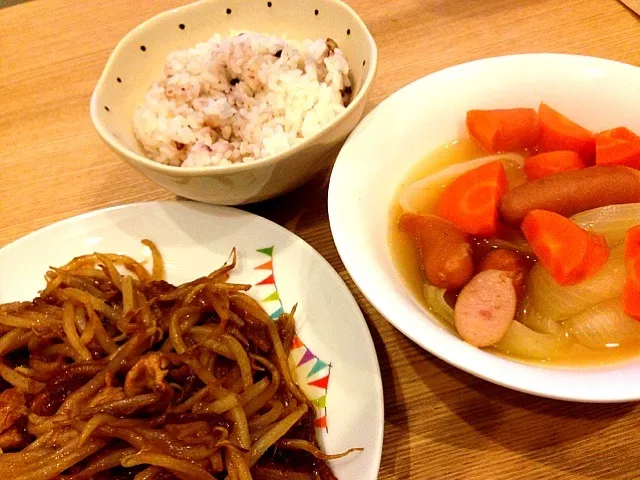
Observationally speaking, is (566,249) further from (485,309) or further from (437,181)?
(437,181)

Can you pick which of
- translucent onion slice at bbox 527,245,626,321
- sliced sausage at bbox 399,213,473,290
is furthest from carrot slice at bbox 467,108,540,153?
translucent onion slice at bbox 527,245,626,321

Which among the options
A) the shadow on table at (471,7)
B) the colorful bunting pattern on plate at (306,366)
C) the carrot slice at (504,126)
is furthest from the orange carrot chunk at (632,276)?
the shadow on table at (471,7)

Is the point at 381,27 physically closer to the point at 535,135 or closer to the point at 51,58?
the point at 535,135

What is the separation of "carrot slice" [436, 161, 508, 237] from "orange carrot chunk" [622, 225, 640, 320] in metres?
0.31

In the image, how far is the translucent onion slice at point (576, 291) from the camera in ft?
3.81

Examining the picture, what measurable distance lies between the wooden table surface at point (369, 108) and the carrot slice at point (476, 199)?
0.35m

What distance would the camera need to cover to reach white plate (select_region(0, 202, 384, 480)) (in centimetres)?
122

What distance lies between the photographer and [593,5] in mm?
2193

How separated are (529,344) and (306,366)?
538mm

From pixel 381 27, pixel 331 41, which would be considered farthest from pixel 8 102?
pixel 381 27

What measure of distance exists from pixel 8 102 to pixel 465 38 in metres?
1.92

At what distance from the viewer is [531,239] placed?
1.26m

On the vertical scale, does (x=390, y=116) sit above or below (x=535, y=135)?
above

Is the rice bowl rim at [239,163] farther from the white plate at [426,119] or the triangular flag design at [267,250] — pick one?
the triangular flag design at [267,250]
